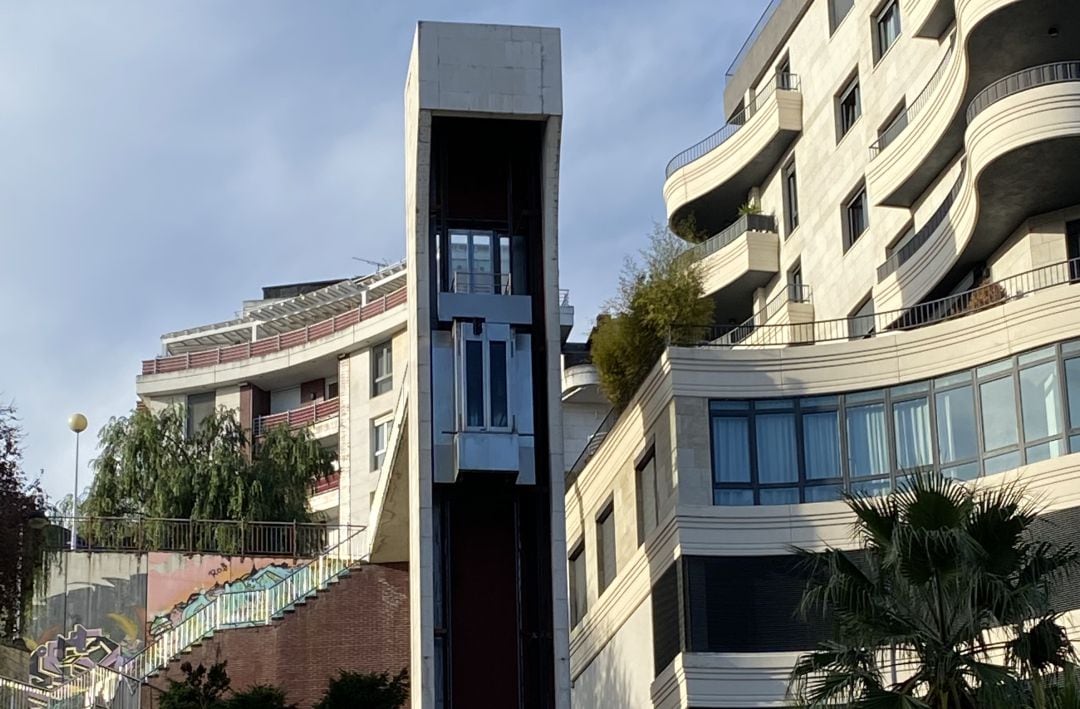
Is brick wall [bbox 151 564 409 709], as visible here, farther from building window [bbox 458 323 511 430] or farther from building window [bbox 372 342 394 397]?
building window [bbox 372 342 394 397]

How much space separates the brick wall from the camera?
4534 cm

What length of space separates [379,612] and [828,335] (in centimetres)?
1183

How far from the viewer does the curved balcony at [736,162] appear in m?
50.6

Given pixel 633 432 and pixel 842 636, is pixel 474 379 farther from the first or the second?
pixel 842 636

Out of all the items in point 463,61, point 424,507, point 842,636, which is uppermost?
point 463,61

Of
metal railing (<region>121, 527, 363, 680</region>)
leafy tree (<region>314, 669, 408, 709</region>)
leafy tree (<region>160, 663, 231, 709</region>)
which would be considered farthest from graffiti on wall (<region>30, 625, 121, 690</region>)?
leafy tree (<region>314, 669, 408, 709</region>)

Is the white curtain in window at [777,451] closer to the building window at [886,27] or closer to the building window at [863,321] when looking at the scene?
the building window at [863,321]

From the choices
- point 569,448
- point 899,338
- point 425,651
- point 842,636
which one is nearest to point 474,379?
point 425,651

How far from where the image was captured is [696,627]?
37.0m

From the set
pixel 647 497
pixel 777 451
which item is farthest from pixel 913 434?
pixel 647 497

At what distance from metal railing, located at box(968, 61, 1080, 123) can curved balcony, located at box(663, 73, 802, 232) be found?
1266 centimetres

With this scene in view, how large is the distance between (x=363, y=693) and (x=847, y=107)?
787 inches

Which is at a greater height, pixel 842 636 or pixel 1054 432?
pixel 1054 432

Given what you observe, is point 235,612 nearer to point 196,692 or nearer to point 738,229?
point 196,692
